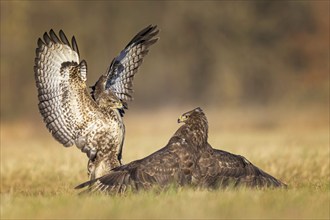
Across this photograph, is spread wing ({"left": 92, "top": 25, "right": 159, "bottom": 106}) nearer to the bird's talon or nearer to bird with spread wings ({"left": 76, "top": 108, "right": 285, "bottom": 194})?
the bird's talon

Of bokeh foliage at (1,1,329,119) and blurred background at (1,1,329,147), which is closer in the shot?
bokeh foliage at (1,1,329,119)

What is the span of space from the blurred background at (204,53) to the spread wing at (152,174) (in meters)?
19.4

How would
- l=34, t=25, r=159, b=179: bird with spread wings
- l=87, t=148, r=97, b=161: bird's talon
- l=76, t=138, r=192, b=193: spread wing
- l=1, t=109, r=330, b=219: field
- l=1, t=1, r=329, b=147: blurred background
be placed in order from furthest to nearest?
l=1, t=1, r=329, b=147: blurred background, l=87, t=148, r=97, b=161: bird's talon, l=34, t=25, r=159, b=179: bird with spread wings, l=76, t=138, r=192, b=193: spread wing, l=1, t=109, r=330, b=219: field

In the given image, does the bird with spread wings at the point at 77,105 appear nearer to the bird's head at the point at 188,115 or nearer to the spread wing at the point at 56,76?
the spread wing at the point at 56,76

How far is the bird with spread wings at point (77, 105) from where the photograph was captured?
10.1m

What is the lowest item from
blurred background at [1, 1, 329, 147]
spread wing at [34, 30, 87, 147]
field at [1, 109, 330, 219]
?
field at [1, 109, 330, 219]

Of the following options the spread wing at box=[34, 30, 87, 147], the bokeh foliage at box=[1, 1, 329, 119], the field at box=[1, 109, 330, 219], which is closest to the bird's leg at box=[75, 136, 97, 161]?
the spread wing at box=[34, 30, 87, 147]

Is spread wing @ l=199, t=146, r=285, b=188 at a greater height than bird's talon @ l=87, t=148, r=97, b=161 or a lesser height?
lesser

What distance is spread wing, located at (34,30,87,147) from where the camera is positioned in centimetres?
1028

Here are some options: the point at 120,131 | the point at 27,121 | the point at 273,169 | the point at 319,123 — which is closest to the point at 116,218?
the point at 120,131

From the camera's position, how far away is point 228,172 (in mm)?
8844

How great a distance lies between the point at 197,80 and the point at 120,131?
25192 millimetres

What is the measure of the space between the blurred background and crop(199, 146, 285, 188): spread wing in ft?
62.5

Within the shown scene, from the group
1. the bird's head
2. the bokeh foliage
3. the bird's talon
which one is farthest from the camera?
the bokeh foliage
